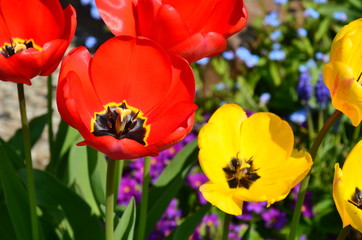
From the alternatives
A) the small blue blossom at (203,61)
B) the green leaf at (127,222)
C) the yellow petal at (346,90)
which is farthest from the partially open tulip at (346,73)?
the small blue blossom at (203,61)

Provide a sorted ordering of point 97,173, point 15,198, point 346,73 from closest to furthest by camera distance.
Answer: point 346,73
point 15,198
point 97,173

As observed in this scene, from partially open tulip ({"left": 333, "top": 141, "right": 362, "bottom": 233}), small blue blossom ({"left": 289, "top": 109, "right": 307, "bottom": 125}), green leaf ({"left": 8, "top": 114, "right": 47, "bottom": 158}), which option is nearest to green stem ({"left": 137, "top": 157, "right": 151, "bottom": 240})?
partially open tulip ({"left": 333, "top": 141, "right": 362, "bottom": 233})

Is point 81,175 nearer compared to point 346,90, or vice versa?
point 346,90

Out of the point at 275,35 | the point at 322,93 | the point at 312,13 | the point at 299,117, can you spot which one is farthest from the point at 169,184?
the point at 312,13

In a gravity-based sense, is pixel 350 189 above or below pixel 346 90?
below

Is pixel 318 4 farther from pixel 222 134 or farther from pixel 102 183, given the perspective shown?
pixel 222 134

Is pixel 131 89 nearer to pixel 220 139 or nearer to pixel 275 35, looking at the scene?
pixel 220 139

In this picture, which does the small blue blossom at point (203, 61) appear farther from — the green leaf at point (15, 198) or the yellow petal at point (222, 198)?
the yellow petal at point (222, 198)
